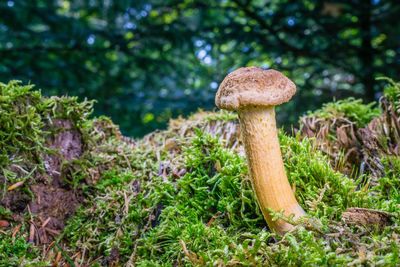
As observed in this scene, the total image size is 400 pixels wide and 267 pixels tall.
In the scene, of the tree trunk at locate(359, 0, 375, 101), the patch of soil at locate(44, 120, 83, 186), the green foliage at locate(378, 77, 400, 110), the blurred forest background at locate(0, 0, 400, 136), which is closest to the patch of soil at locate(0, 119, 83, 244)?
the patch of soil at locate(44, 120, 83, 186)

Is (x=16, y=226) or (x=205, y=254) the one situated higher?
(x=16, y=226)

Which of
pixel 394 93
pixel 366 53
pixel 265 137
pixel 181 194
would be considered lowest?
pixel 181 194

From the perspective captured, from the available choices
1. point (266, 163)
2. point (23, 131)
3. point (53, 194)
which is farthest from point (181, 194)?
point (23, 131)

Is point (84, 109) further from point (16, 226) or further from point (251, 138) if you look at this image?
point (251, 138)

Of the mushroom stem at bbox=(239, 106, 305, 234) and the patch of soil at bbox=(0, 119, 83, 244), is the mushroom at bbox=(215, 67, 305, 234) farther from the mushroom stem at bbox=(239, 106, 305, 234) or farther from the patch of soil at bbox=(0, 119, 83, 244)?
the patch of soil at bbox=(0, 119, 83, 244)

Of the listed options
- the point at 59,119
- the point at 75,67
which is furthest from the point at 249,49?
the point at 59,119

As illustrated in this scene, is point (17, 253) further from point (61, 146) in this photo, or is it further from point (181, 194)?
point (181, 194)

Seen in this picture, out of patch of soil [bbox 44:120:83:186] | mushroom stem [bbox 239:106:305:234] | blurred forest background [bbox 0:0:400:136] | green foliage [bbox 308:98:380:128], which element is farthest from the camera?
blurred forest background [bbox 0:0:400:136]
